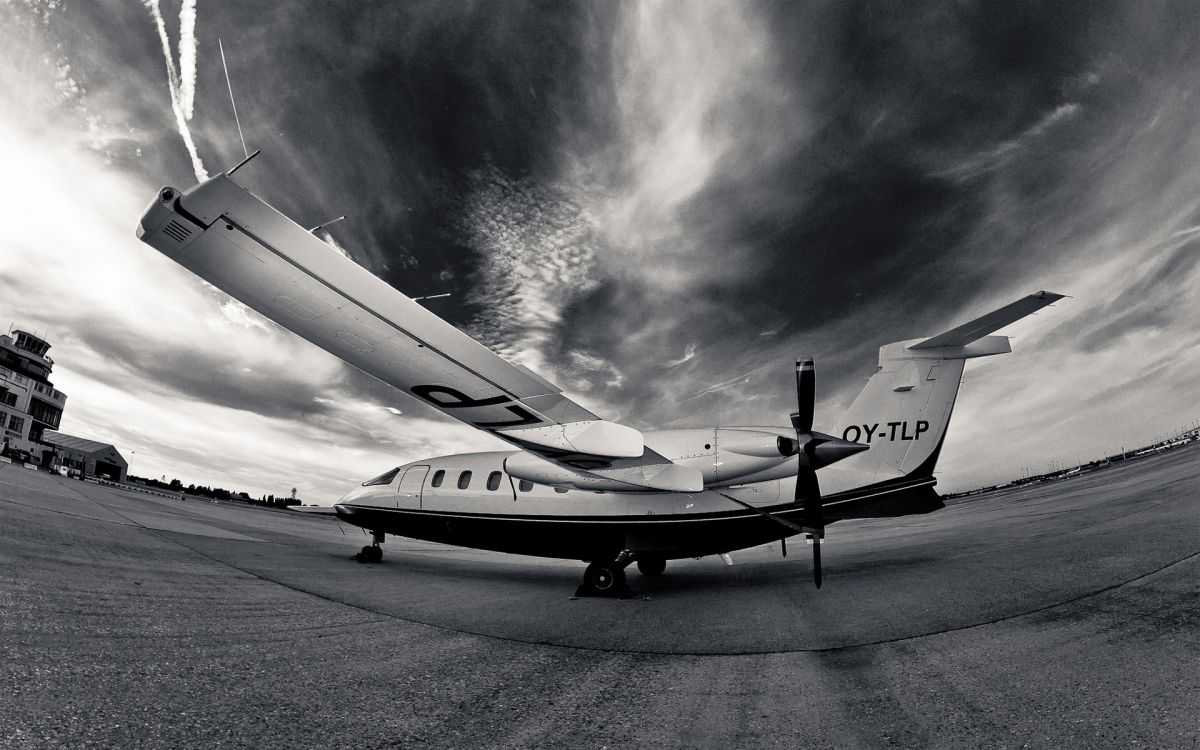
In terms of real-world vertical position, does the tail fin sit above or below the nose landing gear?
above

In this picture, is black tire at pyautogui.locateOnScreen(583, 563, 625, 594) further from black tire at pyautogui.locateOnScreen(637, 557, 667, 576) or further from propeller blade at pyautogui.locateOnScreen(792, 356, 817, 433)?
propeller blade at pyautogui.locateOnScreen(792, 356, 817, 433)

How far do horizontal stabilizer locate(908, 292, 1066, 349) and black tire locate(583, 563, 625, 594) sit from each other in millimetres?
7972

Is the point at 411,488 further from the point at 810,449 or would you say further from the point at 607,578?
the point at 810,449

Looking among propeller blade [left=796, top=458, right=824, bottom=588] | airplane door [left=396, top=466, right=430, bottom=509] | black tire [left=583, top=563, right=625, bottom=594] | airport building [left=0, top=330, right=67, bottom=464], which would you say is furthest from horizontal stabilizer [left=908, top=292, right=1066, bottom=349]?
airport building [left=0, top=330, right=67, bottom=464]

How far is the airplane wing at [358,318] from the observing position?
450 centimetres

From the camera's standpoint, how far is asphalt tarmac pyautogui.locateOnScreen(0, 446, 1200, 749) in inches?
121

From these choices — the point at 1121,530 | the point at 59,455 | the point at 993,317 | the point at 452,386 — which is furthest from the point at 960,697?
the point at 59,455

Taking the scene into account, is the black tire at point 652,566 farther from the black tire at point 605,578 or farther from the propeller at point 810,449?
the propeller at point 810,449

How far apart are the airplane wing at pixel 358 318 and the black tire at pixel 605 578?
3560 mm

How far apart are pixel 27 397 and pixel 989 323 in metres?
103

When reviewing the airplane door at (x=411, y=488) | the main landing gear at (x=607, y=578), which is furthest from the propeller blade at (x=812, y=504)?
the airplane door at (x=411, y=488)

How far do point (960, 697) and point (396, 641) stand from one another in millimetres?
5444

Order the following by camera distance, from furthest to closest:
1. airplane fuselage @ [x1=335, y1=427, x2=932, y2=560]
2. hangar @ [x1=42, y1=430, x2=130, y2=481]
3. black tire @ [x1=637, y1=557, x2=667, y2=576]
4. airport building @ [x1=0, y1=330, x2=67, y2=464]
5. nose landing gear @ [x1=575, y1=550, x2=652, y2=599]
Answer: hangar @ [x1=42, y1=430, x2=130, y2=481]
airport building @ [x1=0, y1=330, x2=67, y2=464]
black tire @ [x1=637, y1=557, x2=667, y2=576]
nose landing gear @ [x1=575, y1=550, x2=652, y2=599]
airplane fuselage @ [x1=335, y1=427, x2=932, y2=560]

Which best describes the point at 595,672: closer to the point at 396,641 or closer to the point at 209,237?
the point at 396,641
